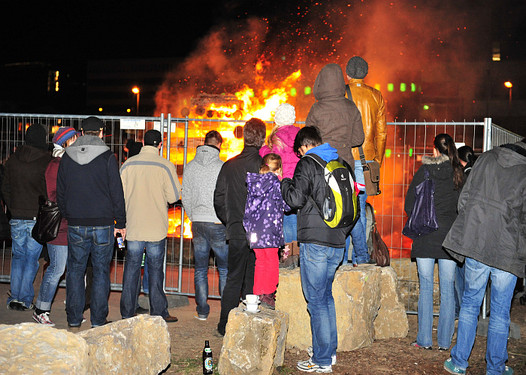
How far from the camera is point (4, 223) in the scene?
22.6 feet

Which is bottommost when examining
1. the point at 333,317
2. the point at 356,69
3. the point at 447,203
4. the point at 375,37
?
the point at 333,317

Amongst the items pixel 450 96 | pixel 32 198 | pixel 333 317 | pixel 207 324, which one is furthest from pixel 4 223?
pixel 450 96

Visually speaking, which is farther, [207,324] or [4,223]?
[207,324]

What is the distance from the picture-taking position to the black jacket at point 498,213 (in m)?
5.50

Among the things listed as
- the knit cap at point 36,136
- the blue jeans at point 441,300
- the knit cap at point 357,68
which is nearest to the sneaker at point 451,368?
the blue jeans at point 441,300

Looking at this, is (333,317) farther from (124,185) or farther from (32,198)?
(32,198)

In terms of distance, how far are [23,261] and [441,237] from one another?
17.9 feet

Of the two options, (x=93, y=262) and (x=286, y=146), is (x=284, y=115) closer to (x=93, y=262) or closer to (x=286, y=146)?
(x=286, y=146)

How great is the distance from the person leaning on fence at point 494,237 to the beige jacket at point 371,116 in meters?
1.66

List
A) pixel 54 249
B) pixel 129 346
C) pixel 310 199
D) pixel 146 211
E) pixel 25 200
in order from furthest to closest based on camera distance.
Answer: pixel 25 200 < pixel 54 249 < pixel 146 211 < pixel 310 199 < pixel 129 346

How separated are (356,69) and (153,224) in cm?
313

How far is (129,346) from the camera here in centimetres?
498

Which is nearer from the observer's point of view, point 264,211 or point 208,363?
point 208,363

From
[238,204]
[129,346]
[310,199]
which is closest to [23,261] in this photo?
[238,204]
